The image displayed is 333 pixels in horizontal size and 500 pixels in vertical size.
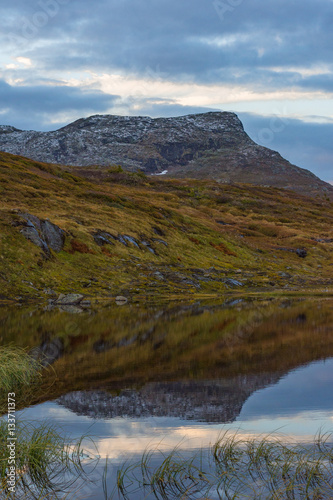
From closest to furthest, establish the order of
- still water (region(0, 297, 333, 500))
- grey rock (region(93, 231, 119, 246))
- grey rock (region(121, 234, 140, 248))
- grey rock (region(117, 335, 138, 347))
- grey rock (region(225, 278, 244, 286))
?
still water (region(0, 297, 333, 500)), grey rock (region(117, 335, 138, 347)), grey rock (region(225, 278, 244, 286)), grey rock (region(93, 231, 119, 246)), grey rock (region(121, 234, 140, 248))

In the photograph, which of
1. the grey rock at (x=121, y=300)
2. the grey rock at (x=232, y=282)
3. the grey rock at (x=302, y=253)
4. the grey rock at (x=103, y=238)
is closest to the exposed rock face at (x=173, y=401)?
the grey rock at (x=121, y=300)

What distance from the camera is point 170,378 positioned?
19844mm

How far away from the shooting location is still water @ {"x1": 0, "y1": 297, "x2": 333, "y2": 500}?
13.5 metres

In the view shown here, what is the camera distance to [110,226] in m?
69.1

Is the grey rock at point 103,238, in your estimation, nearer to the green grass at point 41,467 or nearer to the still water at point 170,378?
the still water at point 170,378

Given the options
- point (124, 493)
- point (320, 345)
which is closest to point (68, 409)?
point (124, 493)

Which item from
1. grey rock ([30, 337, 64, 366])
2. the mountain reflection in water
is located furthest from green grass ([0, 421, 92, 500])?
grey rock ([30, 337, 64, 366])

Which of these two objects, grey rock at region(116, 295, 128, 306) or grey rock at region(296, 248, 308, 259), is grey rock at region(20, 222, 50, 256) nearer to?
grey rock at region(116, 295, 128, 306)

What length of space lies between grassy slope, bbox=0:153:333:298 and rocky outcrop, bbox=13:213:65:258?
0.85m

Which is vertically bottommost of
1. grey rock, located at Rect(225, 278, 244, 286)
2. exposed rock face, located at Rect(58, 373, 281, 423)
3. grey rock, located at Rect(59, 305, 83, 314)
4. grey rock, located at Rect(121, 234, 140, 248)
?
exposed rock face, located at Rect(58, 373, 281, 423)

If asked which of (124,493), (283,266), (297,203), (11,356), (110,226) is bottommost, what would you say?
(124,493)

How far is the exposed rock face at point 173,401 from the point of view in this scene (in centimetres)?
1527

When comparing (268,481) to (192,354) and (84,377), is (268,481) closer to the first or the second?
(84,377)

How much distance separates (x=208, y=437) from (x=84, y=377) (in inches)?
311
